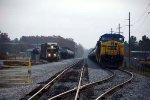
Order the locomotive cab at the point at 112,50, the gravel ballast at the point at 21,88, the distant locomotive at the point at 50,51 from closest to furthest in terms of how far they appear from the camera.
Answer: the gravel ballast at the point at 21,88, the locomotive cab at the point at 112,50, the distant locomotive at the point at 50,51

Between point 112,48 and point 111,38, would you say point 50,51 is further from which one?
point 112,48

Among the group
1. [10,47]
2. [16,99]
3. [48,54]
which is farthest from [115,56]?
[10,47]

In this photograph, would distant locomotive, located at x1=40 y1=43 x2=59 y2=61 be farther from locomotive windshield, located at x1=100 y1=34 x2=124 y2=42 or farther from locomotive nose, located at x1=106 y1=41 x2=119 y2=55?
locomotive nose, located at x1=106 y1=41 x2=119 y2=55

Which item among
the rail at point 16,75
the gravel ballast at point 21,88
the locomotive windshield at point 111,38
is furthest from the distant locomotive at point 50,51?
the gravel ballast at point 21,88

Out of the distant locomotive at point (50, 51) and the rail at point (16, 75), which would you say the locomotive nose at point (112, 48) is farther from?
the distant locomotive at point (50, 51)

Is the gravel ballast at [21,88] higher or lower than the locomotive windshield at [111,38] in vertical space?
lower

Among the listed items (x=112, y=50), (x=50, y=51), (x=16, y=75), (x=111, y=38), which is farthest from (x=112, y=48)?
(x=50, y=51)

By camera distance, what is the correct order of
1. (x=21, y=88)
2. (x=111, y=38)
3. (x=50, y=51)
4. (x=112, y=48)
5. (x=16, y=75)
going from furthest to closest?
(x=50, y=51) → (x=111, y=38) → (x=112, y=48) → (x=16, y=75) → (x=21, y=88)

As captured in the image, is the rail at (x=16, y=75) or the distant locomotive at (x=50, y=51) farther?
the distant locomotive at (x=50, y=51)

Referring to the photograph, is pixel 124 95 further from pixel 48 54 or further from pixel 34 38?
pixel 34 38

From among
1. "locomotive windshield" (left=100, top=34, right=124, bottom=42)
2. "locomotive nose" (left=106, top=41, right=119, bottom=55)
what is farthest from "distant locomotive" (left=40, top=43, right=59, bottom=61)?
"locomotive nose" (left=106, top=41, right=119, bottom=55)

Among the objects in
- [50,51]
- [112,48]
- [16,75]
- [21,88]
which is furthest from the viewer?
[50,51]

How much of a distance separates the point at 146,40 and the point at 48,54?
7175 centimetres

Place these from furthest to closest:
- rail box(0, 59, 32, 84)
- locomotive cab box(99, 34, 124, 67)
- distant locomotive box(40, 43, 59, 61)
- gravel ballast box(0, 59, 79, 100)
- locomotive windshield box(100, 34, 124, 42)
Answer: distant locomotive box(40, 43, 59, 61), locomotive windshield box(100, 34, 124, 42), locomotive cab box(99, 34, 124, 67), rail box(0, 59, 32, 84), gravel ballast box(0, 59, 79, 100)
